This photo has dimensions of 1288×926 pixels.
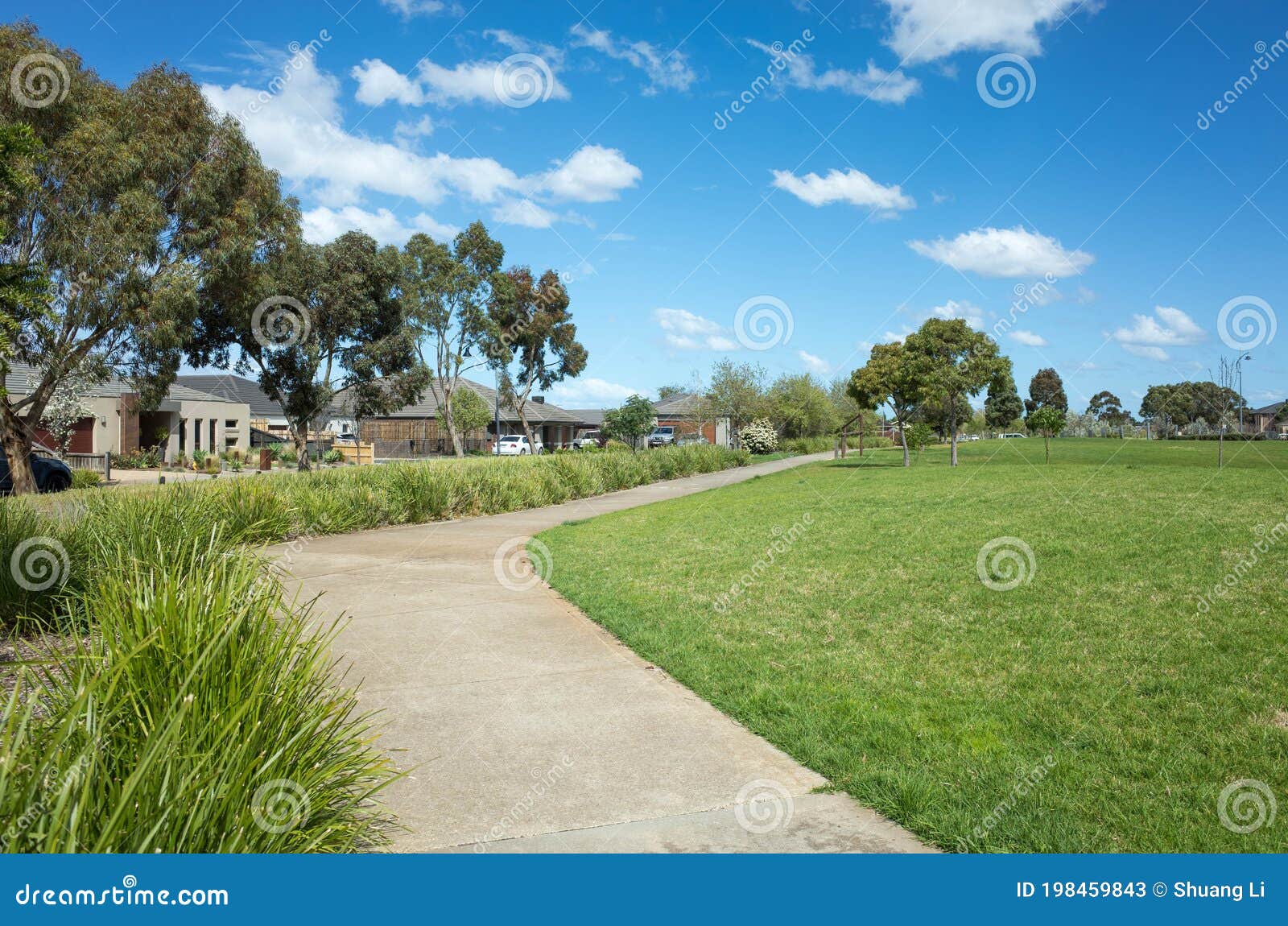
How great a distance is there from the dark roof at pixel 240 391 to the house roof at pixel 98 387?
14.0 m

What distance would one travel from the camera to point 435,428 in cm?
6600

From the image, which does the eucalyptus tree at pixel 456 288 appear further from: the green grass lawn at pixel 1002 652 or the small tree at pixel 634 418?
the green grass lawn at pixel 1002 652

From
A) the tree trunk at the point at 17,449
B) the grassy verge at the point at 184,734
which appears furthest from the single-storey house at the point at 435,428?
the grassy verge at the point at 184,734

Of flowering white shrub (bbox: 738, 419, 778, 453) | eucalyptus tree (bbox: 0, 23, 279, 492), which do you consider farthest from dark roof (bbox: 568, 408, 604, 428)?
eucalyptus tree (bbox: 0, 23, 279, 492)

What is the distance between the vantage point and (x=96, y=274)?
22.9 meters

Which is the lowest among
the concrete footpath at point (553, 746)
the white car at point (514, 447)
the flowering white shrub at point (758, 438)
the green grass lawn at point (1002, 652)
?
the concrete footpath at point (553, 746)

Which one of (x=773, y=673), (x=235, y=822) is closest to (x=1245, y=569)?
(x=773, y=673)

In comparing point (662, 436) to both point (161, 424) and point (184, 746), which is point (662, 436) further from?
point (184, 746)

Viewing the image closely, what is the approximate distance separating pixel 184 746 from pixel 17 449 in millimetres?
25489

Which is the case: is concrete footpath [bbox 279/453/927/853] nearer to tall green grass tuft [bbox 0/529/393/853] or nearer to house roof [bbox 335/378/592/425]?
tall green grass tuft [bbox 0/529/393/853]

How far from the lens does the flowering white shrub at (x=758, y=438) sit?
188ft

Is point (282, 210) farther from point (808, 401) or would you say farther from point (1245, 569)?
point (808, 401)

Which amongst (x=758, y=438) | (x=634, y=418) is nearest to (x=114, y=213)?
(x=634, y=418)

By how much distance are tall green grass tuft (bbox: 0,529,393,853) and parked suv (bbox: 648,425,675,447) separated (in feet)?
178
